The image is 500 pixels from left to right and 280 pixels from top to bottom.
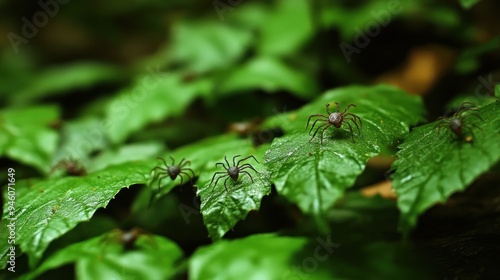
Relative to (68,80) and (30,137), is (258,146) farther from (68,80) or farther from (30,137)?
(68,80)

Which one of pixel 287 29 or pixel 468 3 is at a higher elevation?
pixel 287 29

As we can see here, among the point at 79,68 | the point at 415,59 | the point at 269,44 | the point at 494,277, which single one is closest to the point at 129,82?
the point at 79,68

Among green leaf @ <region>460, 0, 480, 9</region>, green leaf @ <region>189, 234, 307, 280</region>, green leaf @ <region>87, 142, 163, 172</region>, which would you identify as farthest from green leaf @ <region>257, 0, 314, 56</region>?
green leaf @ <region>189, 234, 307, 280</region>

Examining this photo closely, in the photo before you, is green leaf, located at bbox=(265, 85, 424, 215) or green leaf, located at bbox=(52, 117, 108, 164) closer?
green leaf, located at bbox=(265, 85, 424, 215)

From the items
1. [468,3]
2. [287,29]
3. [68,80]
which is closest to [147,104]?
[287,29]

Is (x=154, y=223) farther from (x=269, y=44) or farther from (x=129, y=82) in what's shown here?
(x=129, y=82)

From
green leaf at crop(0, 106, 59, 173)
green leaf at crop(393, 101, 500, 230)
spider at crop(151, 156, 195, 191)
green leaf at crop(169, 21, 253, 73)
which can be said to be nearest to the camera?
green leaf at crop(393, 101, 500, 230)

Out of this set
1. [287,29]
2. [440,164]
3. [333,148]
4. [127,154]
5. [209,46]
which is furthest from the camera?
[209,46]

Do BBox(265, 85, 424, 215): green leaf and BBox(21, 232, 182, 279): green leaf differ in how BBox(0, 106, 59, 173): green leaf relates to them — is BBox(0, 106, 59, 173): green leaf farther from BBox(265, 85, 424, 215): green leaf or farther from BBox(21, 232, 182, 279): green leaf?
BBox(265, 85, 424, 215): green leaf
